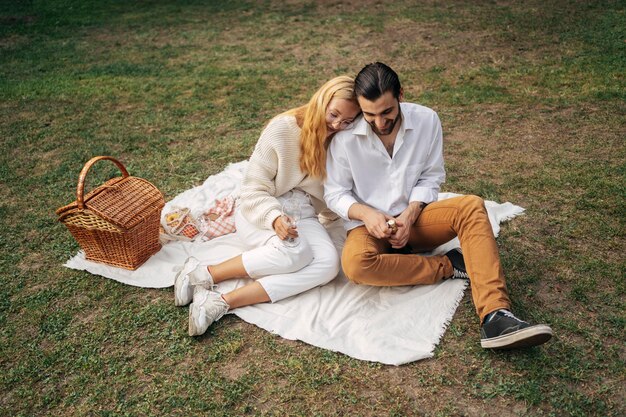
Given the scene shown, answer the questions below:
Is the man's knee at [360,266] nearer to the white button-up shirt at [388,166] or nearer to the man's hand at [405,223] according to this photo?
the man's hand at [405,223]

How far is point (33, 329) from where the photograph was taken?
3.52 m

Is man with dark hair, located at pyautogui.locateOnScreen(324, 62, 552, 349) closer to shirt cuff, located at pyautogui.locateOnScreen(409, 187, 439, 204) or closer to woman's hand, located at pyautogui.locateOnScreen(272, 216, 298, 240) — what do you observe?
shirt cuff, located at pyautogui.locateOnScreen(409, 187, 439, 204)

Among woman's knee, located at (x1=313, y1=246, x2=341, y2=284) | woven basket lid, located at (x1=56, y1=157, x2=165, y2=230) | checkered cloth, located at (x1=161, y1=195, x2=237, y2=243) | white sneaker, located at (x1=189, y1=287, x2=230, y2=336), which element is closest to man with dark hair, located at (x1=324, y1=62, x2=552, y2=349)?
woman's knee, located at (x1=313, y1=246, x2=341, y2=284)

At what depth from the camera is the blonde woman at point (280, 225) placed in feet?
11.3

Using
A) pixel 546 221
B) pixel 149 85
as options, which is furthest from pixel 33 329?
pixel 149 85

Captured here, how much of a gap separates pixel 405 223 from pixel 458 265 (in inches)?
19.3

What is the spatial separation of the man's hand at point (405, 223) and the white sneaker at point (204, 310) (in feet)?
3.75

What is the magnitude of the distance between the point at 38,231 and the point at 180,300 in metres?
1.75

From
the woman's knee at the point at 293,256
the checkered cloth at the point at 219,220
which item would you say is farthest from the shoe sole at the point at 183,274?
the woman's knee at the point at 293,256

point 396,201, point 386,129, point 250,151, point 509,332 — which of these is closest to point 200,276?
point 396,201

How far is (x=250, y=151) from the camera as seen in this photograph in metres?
5.73

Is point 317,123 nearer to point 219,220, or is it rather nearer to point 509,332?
point 219,220

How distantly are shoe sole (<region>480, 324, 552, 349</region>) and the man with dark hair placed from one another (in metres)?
0.34

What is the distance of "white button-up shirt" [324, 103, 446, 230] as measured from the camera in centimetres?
357
